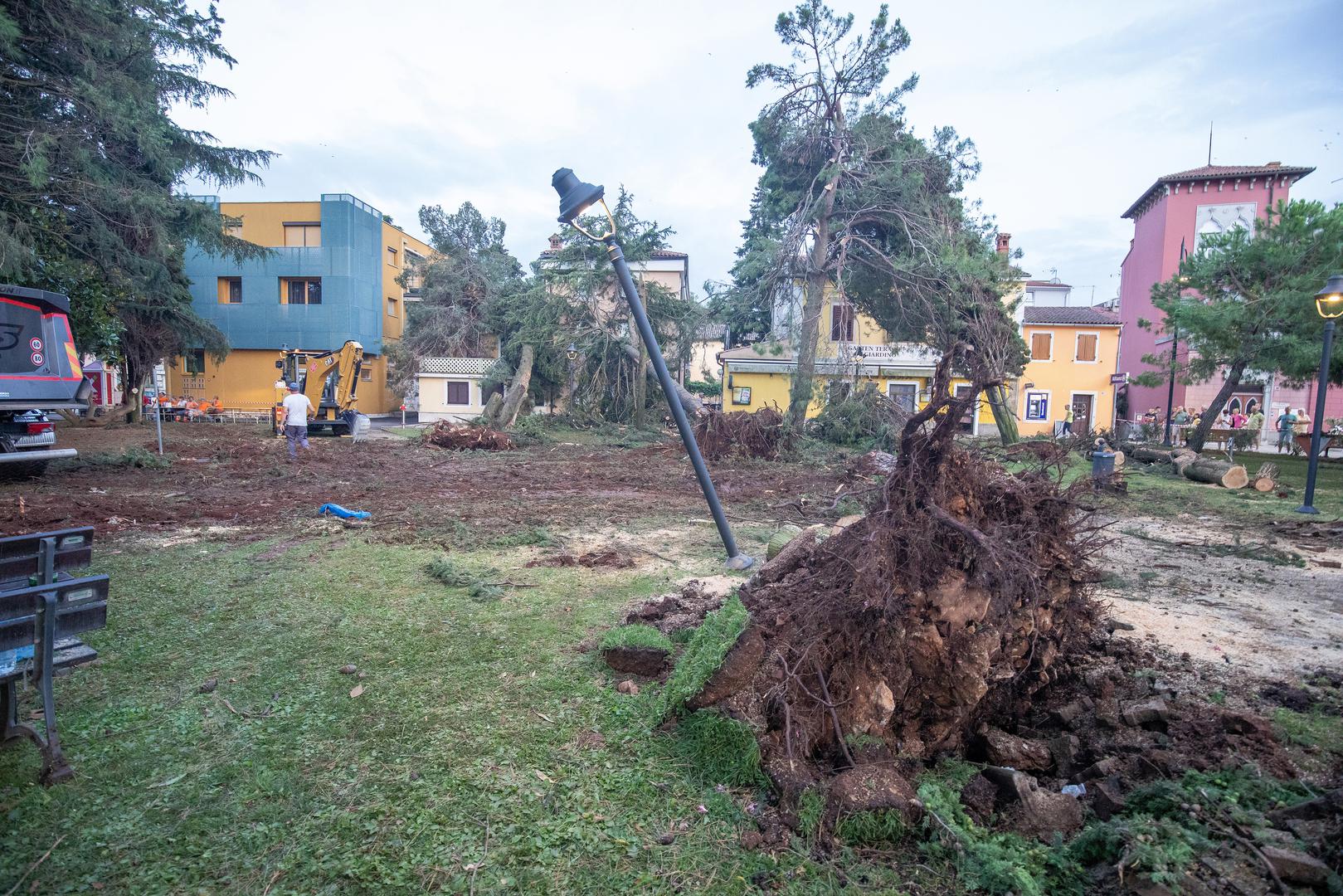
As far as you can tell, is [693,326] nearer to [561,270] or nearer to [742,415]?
[561,270]

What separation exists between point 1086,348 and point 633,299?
33724 millimetres

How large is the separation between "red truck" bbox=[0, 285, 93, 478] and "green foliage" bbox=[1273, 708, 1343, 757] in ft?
Result: 41.2

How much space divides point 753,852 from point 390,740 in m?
1.90

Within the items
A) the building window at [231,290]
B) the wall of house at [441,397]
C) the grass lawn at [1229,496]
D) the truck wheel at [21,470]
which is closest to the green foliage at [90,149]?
the truck wheel at [21,470]

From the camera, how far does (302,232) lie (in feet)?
118

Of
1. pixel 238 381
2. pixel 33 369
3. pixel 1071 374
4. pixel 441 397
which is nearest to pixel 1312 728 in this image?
pixel 33 369

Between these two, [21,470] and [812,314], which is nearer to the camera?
Result: [21,470]

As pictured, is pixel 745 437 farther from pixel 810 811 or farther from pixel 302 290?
pixel 302 290

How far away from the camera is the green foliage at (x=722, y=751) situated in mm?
3172

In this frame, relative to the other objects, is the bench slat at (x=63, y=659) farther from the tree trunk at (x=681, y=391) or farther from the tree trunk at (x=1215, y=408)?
the tree trunk at (x=1215, y=408)

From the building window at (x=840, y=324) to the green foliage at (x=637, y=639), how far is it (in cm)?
1585

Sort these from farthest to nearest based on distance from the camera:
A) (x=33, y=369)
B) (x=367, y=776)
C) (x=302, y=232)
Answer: (x=302, y=232)
(x=33, y=369)
(x=367, y=776)

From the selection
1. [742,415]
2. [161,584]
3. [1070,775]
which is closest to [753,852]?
[1070,775]

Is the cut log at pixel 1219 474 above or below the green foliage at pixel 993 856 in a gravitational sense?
above
